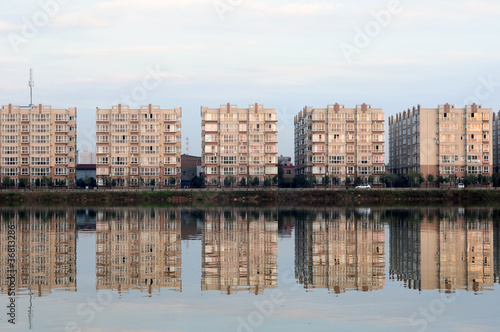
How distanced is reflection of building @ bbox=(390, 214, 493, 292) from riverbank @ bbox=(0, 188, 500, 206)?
7809cm

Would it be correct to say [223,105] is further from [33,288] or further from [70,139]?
[33,288]

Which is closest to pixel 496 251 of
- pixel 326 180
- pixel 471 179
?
pixel 326 180

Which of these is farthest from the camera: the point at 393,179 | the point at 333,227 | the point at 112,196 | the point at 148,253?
the point at 393,179

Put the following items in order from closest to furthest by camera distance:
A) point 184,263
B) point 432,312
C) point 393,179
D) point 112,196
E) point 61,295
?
point 432,312 → point 61,295 → point 184,263 → point 112,196 → point 393,179

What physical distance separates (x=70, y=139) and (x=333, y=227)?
12451 centimetres

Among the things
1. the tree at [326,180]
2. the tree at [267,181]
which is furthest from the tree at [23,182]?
the tree at [326,180]

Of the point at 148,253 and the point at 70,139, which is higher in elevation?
the point at 70,139

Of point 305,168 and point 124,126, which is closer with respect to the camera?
point 124,126

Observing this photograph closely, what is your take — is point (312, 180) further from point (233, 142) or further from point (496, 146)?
point (496, 146)

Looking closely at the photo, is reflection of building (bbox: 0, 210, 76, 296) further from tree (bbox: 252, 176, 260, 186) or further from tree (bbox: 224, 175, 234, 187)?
tree (bbox: 252, 176, 260, 186)

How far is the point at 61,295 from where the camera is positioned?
29922 millimetres

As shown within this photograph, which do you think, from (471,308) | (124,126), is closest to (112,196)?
(124,126)

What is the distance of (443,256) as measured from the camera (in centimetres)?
4262

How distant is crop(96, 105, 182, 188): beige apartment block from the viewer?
578 ft
